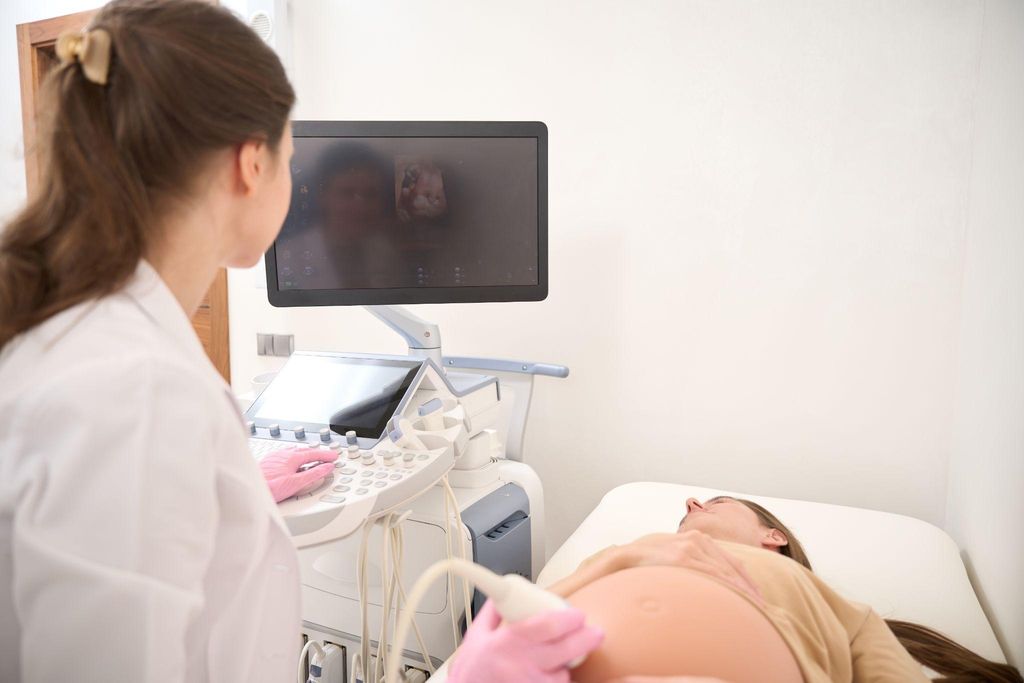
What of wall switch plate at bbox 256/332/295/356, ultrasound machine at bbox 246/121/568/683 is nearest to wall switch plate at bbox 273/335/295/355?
wall switch plate at bbox 256/332/295/356

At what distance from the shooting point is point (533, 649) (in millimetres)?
700

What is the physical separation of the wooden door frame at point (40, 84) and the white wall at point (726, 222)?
2.76 ft

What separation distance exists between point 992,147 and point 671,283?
0.76 m

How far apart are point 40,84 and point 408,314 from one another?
171 cm

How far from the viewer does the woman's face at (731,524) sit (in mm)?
1276

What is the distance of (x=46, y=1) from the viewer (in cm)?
260

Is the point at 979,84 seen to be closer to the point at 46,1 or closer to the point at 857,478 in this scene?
the point at 857,478

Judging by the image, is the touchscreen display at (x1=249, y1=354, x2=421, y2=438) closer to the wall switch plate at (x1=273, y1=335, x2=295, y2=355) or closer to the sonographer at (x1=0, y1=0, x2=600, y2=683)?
the sonographer at (x1=0, y1=0, x2=600, y2=683)

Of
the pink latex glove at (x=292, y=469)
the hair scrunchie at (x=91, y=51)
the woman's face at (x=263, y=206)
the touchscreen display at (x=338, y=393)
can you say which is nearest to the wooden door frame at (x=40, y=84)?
the touchscreen display at (x=338, y=393)

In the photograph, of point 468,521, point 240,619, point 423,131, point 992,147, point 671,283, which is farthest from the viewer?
point 671,283

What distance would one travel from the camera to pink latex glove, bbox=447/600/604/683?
0.69 metres

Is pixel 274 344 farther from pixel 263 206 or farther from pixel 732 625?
pixel 732 625

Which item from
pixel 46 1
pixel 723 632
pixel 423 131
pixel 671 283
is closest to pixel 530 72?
pixel 423 131

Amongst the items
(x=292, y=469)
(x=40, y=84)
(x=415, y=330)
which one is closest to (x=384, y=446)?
(x=292, y=469)
